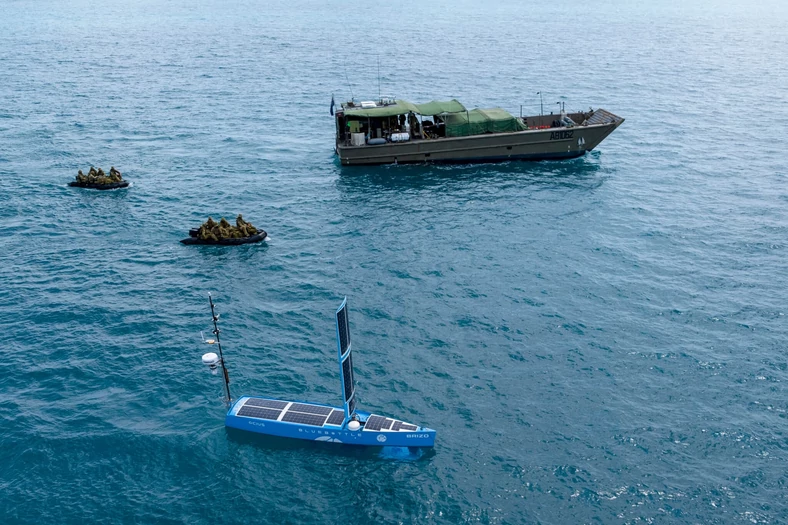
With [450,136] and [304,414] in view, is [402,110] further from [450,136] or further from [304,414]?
[304,414]

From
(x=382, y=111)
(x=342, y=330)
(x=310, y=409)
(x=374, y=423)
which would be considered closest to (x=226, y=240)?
(x=310, y=409)

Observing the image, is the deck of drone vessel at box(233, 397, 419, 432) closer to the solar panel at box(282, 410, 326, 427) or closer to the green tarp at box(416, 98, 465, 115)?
the solar panel at box(282, 410, 326, 427)

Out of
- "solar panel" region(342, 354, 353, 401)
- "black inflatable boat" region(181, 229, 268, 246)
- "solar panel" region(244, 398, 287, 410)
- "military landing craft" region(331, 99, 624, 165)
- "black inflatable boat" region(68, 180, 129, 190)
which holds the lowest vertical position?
"solar panel" region(244, 398, 287, 410)

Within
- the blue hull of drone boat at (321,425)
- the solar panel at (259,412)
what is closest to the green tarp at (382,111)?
the blue hull of drone boat at (321,425)

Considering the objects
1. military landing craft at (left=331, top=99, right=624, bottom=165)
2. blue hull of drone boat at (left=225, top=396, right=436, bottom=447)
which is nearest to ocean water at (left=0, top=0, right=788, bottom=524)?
blue hull of drone boat at (left=225, top=396, right=436, bottom=447)

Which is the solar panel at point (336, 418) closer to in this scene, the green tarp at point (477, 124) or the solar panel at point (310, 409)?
the solar panel at point (310, 409)

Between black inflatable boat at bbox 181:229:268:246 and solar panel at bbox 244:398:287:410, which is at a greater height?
black inflatable boat at bbox 181:229:268:246

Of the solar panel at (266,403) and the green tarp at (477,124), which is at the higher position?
the green tarp at (477,124)
